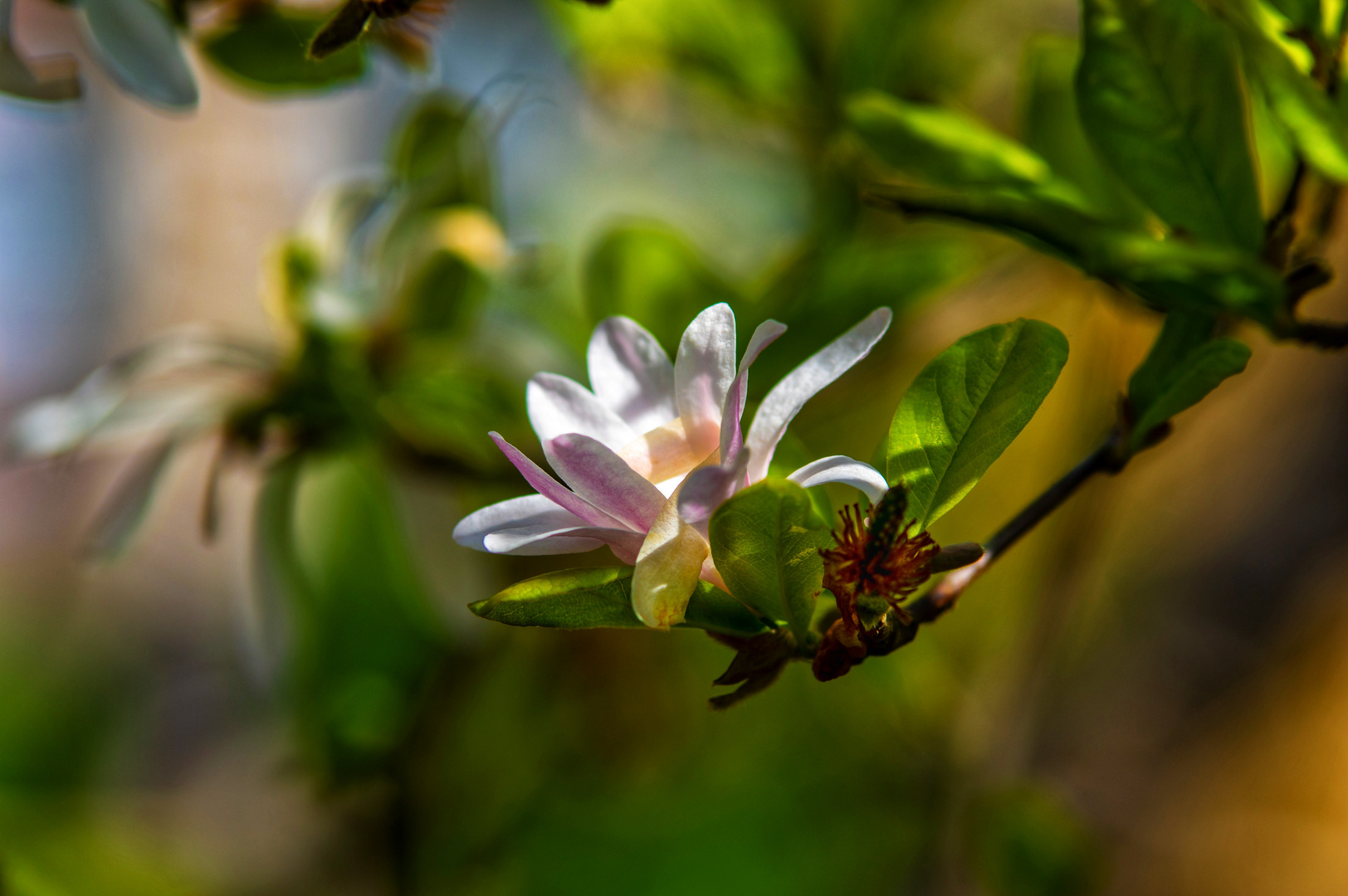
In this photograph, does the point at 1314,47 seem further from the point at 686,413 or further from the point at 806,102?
the point at 806,102

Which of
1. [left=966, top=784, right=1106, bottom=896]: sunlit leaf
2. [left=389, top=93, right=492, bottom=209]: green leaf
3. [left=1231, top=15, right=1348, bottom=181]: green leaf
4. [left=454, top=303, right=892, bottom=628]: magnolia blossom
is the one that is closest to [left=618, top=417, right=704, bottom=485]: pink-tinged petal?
[left=454, top=303, right=892, bottom=628]: magnolia blossom

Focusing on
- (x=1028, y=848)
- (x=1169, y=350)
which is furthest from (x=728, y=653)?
(x=1169, y=350)

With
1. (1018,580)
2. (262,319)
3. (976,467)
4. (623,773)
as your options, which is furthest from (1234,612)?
(262,319)

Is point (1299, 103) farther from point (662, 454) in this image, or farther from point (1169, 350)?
point (662, 454)

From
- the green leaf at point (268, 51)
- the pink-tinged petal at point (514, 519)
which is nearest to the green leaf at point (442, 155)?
the green leaf at point (268, 51)

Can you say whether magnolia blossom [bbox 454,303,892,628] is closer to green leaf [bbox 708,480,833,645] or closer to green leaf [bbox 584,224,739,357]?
green leaf [bbox 708,480,833,645]
